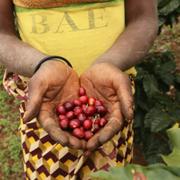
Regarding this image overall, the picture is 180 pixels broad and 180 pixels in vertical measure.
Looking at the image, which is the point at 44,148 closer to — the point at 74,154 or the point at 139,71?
the point at 74,154

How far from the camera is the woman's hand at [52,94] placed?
1935mm

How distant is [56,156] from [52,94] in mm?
291

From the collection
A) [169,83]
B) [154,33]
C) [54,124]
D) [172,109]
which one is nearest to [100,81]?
[54,124]

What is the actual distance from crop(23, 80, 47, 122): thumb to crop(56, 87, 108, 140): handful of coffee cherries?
0.12 metres

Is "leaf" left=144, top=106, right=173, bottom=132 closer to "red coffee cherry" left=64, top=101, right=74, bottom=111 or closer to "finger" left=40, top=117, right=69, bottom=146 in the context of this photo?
"red coffee cherry" left=64, top=101, right=74, bottom=111

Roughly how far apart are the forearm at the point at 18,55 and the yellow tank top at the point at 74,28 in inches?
2.3

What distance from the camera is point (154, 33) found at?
236 cm

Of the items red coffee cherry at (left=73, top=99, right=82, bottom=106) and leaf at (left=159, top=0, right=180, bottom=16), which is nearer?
red coffee cherry at (left=73, top=99, right=82, bottom=106)

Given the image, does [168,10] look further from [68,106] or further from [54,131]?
[54,131]

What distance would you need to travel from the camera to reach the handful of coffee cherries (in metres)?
2.03

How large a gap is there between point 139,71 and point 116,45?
1.51m

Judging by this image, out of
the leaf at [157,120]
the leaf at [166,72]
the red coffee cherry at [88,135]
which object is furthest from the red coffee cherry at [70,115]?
the leaf at [166,72]

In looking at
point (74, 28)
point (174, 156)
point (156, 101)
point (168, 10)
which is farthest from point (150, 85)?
point (174, 156)

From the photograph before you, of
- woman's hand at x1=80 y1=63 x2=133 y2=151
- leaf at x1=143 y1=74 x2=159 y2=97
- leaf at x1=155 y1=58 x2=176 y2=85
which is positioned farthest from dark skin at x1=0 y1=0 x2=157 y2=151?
leaf at x1=155 y1=58 x2=176 y2=85
